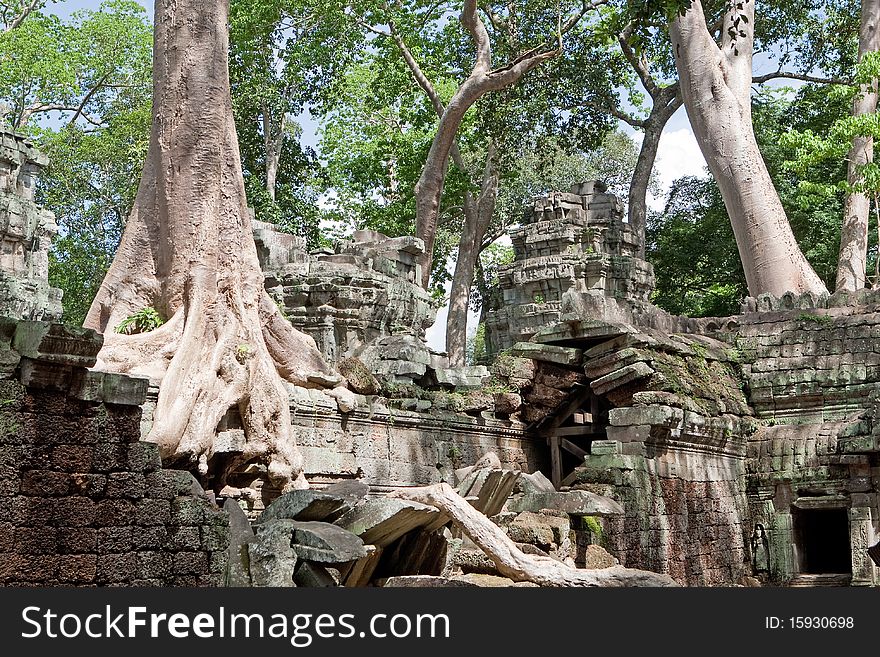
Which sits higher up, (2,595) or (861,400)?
(861,400)

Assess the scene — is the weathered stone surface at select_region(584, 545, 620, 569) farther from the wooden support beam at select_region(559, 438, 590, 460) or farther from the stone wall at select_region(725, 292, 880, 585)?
the stone wall at select_region(725, 292, 880, 585)

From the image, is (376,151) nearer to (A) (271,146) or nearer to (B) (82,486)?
(A) (271,146)

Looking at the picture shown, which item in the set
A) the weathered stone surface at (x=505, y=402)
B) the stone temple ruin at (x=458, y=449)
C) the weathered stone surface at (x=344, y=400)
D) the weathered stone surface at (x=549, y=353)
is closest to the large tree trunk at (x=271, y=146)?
the stone temple ruin at (x=458, y=449)

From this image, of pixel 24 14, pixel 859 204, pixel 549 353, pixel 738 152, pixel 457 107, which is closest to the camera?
pixel 549 353

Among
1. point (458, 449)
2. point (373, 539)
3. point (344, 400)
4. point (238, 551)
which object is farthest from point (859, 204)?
point (238, 551)

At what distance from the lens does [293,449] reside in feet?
30.3

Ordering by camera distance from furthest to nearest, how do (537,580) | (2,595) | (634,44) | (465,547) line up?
(634,44) → (465,547) → (537,580) → (2,595)

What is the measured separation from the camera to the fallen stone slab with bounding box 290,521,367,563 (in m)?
6.26

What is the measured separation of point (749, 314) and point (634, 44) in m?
6.06

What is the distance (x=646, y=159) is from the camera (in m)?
25.5

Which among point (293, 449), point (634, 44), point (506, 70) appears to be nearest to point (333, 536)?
point (293, 449)

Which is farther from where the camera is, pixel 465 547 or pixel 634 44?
pixel 634 44

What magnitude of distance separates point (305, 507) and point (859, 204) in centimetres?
1644

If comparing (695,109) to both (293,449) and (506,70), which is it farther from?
(293,449)
